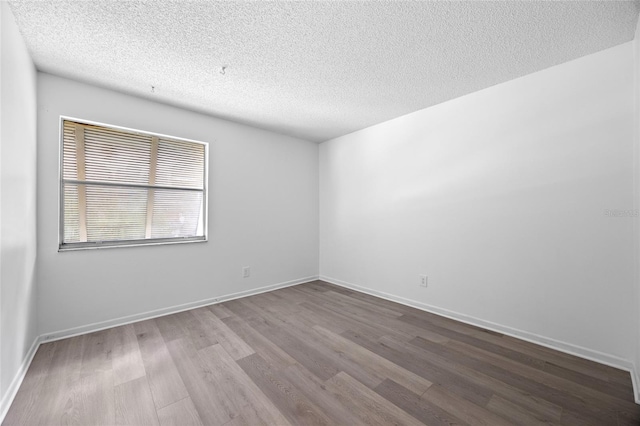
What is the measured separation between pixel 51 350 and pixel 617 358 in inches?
178

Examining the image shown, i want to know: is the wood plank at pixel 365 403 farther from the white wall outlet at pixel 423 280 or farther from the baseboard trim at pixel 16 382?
the baseboard trim at pixel 16 382

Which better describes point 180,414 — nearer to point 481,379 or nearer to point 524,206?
point 481,379

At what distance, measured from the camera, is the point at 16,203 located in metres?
1.73

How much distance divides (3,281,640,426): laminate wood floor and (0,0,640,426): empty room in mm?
17

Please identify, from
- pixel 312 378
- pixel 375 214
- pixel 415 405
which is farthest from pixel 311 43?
pixel 415 405

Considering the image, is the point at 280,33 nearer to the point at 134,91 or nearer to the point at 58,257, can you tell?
the point at 134,91

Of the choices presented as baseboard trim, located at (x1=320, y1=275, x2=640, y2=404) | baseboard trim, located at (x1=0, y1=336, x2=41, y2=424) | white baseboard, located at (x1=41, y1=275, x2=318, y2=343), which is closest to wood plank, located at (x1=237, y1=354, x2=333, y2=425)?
baseboard trim, located at (x1=0, y1=336, x2=41, y2=424)

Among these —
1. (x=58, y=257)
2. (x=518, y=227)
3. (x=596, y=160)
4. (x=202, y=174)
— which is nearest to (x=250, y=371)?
(x=58, y=257)

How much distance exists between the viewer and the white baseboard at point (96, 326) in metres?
1.58

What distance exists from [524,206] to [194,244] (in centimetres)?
359

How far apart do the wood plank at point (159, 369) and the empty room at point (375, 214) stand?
0.06ft

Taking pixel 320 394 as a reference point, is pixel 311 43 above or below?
above

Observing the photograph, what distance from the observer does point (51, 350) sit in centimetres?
216

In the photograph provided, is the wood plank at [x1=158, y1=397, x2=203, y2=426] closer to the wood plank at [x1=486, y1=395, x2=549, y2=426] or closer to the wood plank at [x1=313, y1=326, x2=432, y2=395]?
the wood plank at [x1=313, y1=326, x2=432, y2=395]
